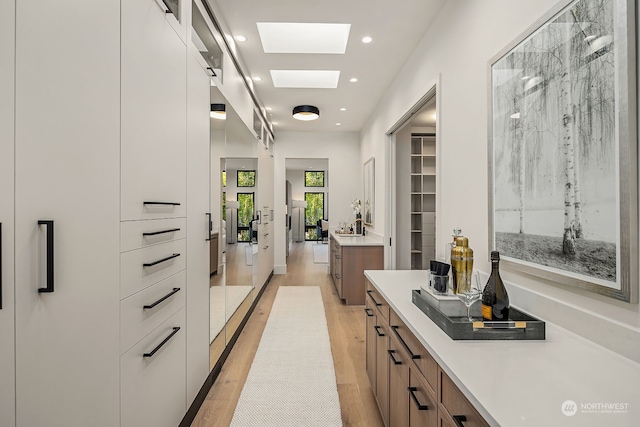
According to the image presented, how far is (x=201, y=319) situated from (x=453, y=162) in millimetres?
1978

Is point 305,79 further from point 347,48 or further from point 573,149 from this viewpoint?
point 573,149

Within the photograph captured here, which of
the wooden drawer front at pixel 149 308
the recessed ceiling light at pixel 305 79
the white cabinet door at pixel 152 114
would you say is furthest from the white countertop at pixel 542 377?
the recessed ceiling light at pixel 305 79

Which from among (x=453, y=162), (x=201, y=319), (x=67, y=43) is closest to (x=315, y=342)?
(x=201, y=319)

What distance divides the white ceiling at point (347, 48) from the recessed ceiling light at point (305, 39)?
0.06 metres

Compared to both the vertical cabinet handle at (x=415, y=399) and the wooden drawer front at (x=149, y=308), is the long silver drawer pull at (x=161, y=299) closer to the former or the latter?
the wooden drawer front at (x=149, y=308)

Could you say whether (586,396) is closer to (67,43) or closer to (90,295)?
(90,295)

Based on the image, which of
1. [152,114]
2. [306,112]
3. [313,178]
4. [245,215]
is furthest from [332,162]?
[313,178]

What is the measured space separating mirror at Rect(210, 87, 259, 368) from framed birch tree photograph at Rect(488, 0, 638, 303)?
1888mm

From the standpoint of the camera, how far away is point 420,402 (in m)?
1.22

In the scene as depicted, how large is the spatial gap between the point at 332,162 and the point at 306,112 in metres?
1.68

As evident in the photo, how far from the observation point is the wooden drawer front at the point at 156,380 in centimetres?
132

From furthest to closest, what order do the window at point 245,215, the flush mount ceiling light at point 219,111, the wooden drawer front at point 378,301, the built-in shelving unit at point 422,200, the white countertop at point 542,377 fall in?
the built-in shelving unit at point 422,200 → the window at point 245,215 → the flush mount ceiling light at point 219,111 → the wooden drawer front at point 378,301 → the white countertop at point 542,377

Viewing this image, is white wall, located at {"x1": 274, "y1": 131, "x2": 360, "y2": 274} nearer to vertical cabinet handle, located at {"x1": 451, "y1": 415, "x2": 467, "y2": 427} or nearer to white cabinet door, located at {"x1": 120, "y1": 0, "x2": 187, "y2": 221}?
white cabinet door, located at {"x1": 120, "y1": 0, "x2": 187, "y2": 221}

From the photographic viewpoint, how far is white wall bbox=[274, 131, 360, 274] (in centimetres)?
642
